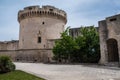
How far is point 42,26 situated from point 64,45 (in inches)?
432

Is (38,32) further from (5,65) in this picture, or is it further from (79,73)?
(79,73)

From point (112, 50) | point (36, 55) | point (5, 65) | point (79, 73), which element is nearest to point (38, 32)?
point (36, 55)

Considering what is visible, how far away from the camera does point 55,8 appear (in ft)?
120

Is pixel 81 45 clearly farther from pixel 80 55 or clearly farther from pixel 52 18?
pixel 52 18

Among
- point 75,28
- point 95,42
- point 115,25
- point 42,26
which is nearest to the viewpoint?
point 115,25

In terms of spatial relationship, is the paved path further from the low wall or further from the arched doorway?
the low wall

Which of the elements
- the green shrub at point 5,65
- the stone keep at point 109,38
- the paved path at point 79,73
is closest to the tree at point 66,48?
the stone keep at point 109,38

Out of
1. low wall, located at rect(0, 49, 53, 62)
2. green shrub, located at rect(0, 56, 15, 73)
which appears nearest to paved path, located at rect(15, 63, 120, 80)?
green shrub, located at rect(0, 56, 15, 73)

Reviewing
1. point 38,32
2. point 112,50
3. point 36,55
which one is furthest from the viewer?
point 38,32

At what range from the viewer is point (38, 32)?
115ft

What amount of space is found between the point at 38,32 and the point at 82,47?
12.5 m

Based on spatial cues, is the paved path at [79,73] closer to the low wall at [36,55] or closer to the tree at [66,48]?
the tree at [66,48]

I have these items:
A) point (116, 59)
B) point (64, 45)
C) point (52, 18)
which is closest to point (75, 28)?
point (52, 18)

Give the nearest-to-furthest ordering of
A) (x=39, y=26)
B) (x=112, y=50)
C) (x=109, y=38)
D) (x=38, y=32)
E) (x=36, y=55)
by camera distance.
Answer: (x=109, y=38) < (x=112, y=50) < (x=36, y=55) < (x=38, y=32) < (x=39, y=26)
